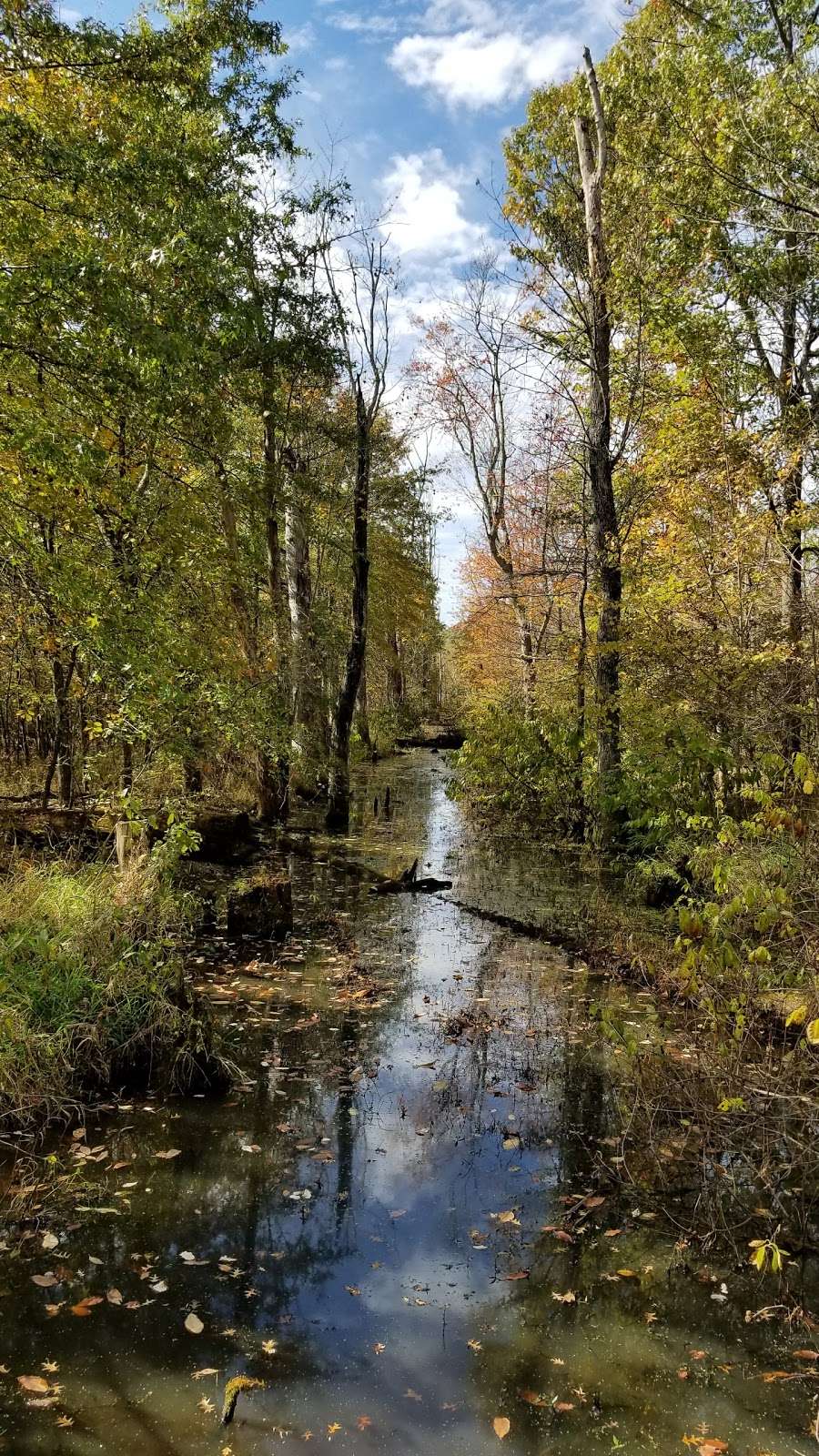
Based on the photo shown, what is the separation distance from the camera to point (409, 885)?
463 inches

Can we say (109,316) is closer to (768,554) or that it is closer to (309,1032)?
(309,1032)

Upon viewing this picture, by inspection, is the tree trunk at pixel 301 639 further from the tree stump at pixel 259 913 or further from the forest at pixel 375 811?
the tree stump at pixel 259 913

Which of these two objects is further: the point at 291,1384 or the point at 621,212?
the point at 621,212

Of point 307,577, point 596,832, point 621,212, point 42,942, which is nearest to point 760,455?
point 621,212

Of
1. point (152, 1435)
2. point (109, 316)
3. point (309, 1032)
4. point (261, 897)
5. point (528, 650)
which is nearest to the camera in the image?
point (152, 1435)

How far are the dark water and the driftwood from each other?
189 inches

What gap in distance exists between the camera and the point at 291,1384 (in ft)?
10.7

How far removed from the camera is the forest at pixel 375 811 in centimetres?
386

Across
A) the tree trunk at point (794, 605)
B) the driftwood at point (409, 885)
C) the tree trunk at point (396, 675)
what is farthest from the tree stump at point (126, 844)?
the tree trunk at point (396, 675)

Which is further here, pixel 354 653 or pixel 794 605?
pixel 354 653

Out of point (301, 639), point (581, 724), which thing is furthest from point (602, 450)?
point (301, 639)

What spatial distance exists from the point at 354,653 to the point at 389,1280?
13.1 m

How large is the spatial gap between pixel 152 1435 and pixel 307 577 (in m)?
14.3

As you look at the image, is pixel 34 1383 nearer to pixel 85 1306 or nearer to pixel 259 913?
pixel 85 1306
